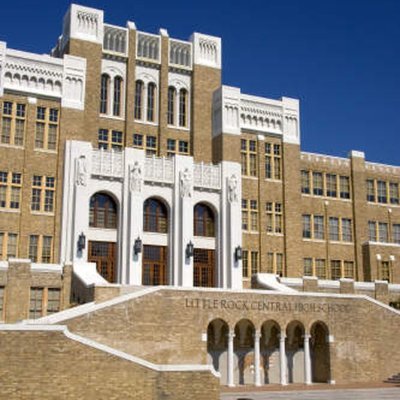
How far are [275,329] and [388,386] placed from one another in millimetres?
6332

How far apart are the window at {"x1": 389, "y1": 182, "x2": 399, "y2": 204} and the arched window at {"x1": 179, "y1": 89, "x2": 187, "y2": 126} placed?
1857cm

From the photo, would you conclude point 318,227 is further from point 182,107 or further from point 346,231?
point 182,107

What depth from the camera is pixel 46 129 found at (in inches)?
1629

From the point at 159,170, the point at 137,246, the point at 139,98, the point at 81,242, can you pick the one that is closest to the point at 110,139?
the point at 139,98

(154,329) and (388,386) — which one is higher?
(154,329)

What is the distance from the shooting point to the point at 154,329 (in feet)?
103

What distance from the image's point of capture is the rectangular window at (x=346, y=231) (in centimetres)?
5194

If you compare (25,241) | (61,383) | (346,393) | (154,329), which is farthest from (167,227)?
(61,383)

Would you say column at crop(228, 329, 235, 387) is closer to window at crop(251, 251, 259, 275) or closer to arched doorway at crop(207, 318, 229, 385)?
arched doorway at crop(207, 318, 229, 385)

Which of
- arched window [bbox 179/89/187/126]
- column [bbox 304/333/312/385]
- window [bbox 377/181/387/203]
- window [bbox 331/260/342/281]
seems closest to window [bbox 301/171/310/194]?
window [bbox 331/260/342/281]

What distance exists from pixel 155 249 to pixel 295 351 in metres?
10.7

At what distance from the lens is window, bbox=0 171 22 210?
39.5 m

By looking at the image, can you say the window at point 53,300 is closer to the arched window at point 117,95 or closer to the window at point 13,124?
the window at point 13,124

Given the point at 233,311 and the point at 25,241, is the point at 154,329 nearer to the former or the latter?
the point at 233,311
